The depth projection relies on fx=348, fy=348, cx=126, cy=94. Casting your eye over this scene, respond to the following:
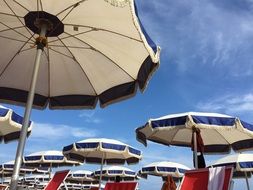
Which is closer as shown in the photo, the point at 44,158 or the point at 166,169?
the point at 166,169

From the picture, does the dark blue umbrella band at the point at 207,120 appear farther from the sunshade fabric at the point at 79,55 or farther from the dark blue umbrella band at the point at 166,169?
the dark blue umbrella band at the point at 166,169

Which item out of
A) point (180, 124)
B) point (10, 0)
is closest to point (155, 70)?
point (10, 0)

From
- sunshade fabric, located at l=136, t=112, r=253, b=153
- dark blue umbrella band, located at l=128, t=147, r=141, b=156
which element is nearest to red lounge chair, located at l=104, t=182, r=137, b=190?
sunshade fabric, located at l=136, t=112, r=253, b=153

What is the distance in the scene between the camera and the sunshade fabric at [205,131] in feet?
24.5

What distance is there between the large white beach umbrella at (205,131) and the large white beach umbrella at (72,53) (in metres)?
2.12

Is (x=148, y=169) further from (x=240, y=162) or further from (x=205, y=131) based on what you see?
(x=205, y=131)

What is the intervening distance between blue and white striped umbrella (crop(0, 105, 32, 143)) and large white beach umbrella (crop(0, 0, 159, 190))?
132 cm

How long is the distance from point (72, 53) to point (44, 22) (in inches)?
36.7

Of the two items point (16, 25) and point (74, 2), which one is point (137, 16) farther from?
point (16, 25)

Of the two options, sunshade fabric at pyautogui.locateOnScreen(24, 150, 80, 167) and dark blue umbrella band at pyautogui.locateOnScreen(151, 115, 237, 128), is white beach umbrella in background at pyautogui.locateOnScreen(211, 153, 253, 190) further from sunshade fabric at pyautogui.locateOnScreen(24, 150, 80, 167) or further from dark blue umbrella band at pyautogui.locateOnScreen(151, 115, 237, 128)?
sunshade fabric at pyautogui.locateOnScreen(24, 150, 80, 167)

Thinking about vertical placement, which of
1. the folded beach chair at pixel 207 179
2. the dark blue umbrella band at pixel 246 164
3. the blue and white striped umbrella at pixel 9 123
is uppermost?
the blue and white striped umbrella at pixel 9 123

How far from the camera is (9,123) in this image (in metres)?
7.86

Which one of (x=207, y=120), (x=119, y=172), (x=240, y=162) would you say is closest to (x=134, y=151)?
(x=240, y=162)

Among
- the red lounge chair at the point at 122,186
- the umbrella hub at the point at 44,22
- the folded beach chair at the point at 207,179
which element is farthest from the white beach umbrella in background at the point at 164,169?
the folded beach chair at the point at 207,179
